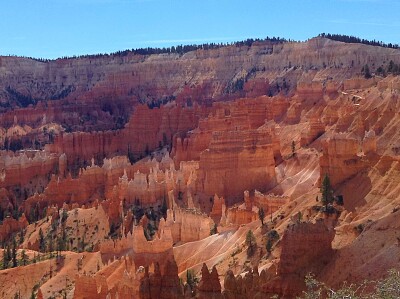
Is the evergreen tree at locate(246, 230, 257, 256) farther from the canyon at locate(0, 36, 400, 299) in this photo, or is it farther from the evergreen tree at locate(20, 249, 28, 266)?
the evergreen tree at locate(20, 249, 28, 266)

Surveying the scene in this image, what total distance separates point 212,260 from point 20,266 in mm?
15545

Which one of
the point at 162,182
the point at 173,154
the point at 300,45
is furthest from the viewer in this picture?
the point at 300,45

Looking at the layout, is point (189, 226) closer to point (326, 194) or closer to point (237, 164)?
point (326, 194)

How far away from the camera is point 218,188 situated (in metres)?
65.0

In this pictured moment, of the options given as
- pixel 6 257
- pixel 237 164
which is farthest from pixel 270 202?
pixel 6 257

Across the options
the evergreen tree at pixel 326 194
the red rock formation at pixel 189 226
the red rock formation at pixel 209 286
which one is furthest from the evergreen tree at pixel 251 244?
the red rock formation at pixel 189 226

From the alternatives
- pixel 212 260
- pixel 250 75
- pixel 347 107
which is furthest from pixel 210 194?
pixel 250 75

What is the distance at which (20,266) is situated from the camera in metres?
49.1

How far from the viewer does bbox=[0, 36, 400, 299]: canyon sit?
99.0ft

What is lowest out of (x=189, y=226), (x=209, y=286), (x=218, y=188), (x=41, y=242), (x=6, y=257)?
(x=41, y=242)

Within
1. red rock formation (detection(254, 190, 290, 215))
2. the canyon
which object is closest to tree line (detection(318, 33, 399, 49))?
the canyon

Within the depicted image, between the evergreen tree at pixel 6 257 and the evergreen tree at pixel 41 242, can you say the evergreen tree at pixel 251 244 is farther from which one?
the evergreen tree at pixel 41 242

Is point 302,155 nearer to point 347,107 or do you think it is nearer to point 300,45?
point 347,107

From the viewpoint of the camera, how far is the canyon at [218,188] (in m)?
30.2
